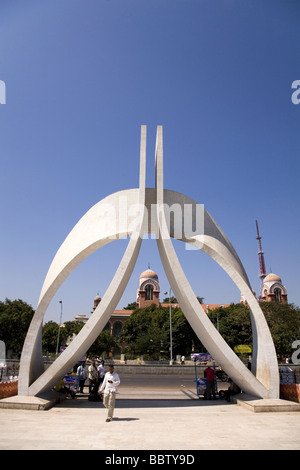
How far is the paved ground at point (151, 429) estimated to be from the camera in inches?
211

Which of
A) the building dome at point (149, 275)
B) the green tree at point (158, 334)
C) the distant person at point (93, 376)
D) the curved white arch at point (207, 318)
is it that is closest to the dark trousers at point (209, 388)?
the curved white arch at point (207, 318)

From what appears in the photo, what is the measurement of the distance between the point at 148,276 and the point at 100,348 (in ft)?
77.0

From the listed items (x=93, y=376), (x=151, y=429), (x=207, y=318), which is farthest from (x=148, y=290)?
(x=151, y=429)

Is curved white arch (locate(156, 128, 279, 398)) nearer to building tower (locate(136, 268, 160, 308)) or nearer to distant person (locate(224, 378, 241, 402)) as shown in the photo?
distant person (locate(224, 378, 241, 402))

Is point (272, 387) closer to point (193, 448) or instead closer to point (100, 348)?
point (193, 448)

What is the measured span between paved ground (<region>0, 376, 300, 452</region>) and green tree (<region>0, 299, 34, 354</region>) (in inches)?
1152

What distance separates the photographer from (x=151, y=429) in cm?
648

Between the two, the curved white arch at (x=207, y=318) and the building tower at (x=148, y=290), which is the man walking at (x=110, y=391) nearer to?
the curved white arch at (x=207, y=318)

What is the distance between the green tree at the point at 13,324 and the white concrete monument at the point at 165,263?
27.6 meters

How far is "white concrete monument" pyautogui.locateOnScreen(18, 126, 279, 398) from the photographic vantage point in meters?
9.06

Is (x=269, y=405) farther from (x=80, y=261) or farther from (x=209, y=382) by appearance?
(x=80, y=261)

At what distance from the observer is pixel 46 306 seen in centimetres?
969

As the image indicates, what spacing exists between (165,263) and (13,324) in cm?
3040
